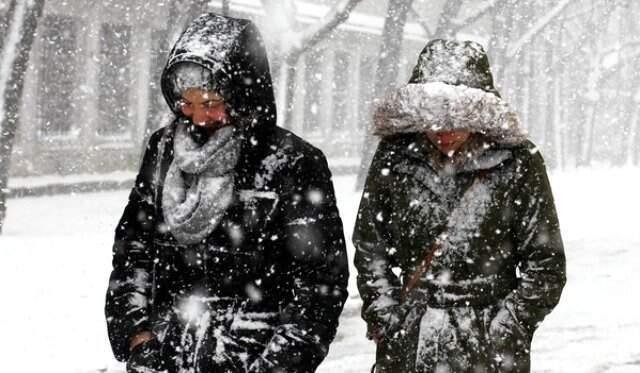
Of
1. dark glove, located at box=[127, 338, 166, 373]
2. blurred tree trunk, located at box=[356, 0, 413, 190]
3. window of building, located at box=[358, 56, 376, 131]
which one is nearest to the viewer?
dark glove, located at box=[127, 338, 166, 373]

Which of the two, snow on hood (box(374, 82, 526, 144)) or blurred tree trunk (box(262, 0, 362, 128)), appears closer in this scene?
snow on hood (box(374, 82, 526, 144))

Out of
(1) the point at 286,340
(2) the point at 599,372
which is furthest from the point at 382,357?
(2) the point at 599,372

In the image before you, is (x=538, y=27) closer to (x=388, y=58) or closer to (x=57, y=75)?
(x=388, y=58)

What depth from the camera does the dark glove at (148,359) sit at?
2.68 meters

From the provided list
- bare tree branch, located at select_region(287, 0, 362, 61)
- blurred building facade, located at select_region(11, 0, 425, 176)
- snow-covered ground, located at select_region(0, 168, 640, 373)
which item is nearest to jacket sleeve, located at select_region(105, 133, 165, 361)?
snow-covered ground, located at select_region(0, 168, 640, 373)

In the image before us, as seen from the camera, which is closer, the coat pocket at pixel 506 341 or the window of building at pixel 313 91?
the coat pocket at pixel 506 341

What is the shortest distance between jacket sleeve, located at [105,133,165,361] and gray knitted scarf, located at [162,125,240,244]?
0.15m

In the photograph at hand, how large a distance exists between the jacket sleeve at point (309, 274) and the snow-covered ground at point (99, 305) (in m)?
4.04

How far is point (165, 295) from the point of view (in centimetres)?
274

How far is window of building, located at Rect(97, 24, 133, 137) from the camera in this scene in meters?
21.5

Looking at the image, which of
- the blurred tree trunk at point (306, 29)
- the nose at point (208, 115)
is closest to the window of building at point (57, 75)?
the blurred tree trunk at point (306, 29)

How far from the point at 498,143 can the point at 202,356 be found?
4.23ft

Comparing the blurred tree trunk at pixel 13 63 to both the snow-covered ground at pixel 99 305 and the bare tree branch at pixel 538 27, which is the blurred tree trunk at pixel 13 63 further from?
the bare tree branch at pixel 538 27

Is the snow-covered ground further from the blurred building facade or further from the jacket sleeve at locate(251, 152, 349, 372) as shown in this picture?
the blurred building facade
